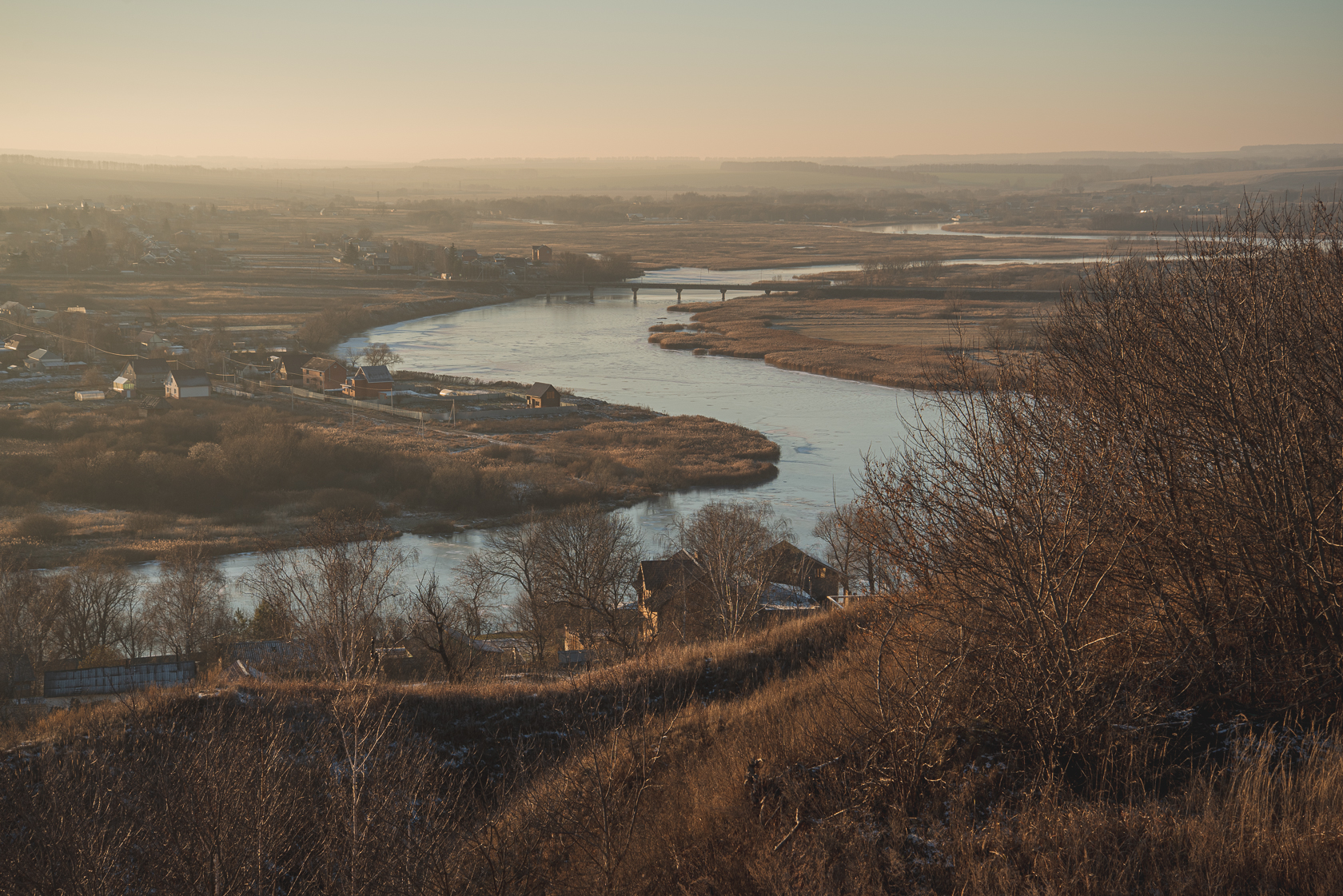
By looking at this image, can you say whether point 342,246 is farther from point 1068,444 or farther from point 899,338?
point 1068,444

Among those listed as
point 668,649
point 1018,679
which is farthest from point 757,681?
point 1018,679

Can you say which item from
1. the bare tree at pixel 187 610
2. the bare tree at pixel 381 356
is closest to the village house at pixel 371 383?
the bare tree at pixel 381 356

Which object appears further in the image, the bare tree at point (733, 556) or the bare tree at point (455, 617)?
the bare tree at point (733, 556)

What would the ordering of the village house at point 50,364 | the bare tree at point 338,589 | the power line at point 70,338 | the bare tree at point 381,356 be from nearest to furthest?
the bare tree at point 338,589 < the village house at point 50,364 < the bare tree at point 381,356 < the power line at point 70,338

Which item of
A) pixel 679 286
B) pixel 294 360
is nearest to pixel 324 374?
pixel 294 360

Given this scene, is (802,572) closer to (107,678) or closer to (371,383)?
(107,678)

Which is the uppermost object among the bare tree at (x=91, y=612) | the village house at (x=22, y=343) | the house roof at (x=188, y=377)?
the village house at (x=22, y=343)

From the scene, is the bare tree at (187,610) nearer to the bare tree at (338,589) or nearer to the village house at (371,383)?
the bare tree at (338,589)

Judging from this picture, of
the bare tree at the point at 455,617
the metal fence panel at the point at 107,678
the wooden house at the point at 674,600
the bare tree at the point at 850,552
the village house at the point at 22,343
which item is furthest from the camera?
the village house at the point at 22,343
